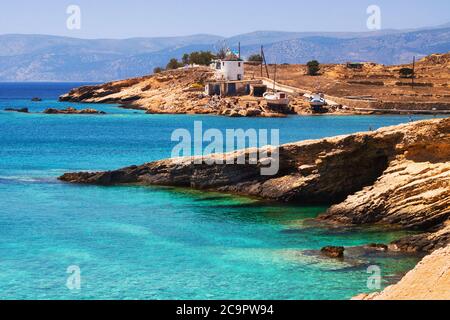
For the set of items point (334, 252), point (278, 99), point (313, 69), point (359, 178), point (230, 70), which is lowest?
point (334, 252)

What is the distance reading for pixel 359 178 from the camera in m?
30.2

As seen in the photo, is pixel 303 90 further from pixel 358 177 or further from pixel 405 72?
pixel 358 177

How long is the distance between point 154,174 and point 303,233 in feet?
39.8

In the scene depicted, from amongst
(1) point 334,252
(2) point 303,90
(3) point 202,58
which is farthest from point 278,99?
(1) point 334,252

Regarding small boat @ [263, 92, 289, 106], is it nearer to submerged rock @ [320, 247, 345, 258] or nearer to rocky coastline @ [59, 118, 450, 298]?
rocky coastline @ [59, 118, 450, 298]

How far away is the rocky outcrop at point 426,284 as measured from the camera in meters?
13.7

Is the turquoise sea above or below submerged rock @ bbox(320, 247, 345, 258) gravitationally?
below

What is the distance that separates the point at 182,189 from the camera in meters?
34.6

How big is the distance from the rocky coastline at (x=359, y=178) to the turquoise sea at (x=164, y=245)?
3.09 feet

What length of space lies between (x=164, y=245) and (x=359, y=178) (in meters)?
9.62

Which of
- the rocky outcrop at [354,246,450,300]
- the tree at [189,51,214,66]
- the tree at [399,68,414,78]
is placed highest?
the tree at [189,51,214,66]

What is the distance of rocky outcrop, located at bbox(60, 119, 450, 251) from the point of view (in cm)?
2555

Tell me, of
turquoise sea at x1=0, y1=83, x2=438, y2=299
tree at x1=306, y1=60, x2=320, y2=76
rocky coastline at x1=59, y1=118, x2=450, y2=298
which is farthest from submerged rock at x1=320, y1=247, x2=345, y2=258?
tree at x1=306, y1=60, x2=320, y2=76

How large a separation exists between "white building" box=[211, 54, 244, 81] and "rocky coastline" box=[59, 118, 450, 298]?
220ft
